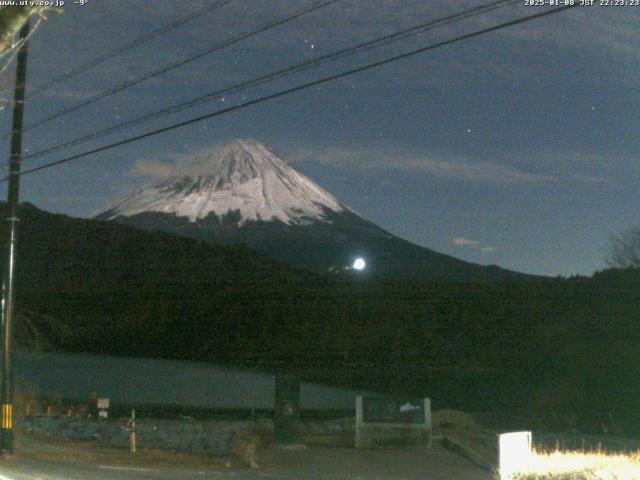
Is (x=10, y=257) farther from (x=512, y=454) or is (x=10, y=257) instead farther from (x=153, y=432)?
(x=153, y=432)

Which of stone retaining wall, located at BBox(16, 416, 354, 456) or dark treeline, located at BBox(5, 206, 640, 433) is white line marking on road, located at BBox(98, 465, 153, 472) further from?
dark treeline, located at BBox(5, 206, 640, 433)

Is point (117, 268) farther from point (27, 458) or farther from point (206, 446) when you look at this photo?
point (27, 458)

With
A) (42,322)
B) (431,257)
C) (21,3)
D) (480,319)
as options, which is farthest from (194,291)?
(21,3)

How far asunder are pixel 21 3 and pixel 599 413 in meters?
33.3

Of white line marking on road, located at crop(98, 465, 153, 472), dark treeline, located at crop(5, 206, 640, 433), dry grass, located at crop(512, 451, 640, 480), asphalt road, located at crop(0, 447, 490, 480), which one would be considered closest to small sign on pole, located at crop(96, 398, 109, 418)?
asphalt road, located at crop(0, 447, 490, 480)

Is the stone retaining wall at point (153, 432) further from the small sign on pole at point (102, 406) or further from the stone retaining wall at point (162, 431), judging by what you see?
the small sign on pole at point (102, 406)

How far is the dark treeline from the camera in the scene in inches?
1868

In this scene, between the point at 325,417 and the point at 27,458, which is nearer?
the point at 27,458

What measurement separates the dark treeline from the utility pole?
84.1ft

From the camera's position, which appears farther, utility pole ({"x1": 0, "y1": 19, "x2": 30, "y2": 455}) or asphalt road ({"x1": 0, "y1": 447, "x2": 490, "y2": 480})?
utility pole ({"x1": 0, "y1": 19, "x2": 30, "y2": 455})

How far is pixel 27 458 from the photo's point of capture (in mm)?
17141

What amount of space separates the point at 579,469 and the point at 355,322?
53860 millimetres

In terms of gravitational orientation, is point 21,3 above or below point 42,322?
above

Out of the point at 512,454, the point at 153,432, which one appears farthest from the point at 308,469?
the point at 153,432
